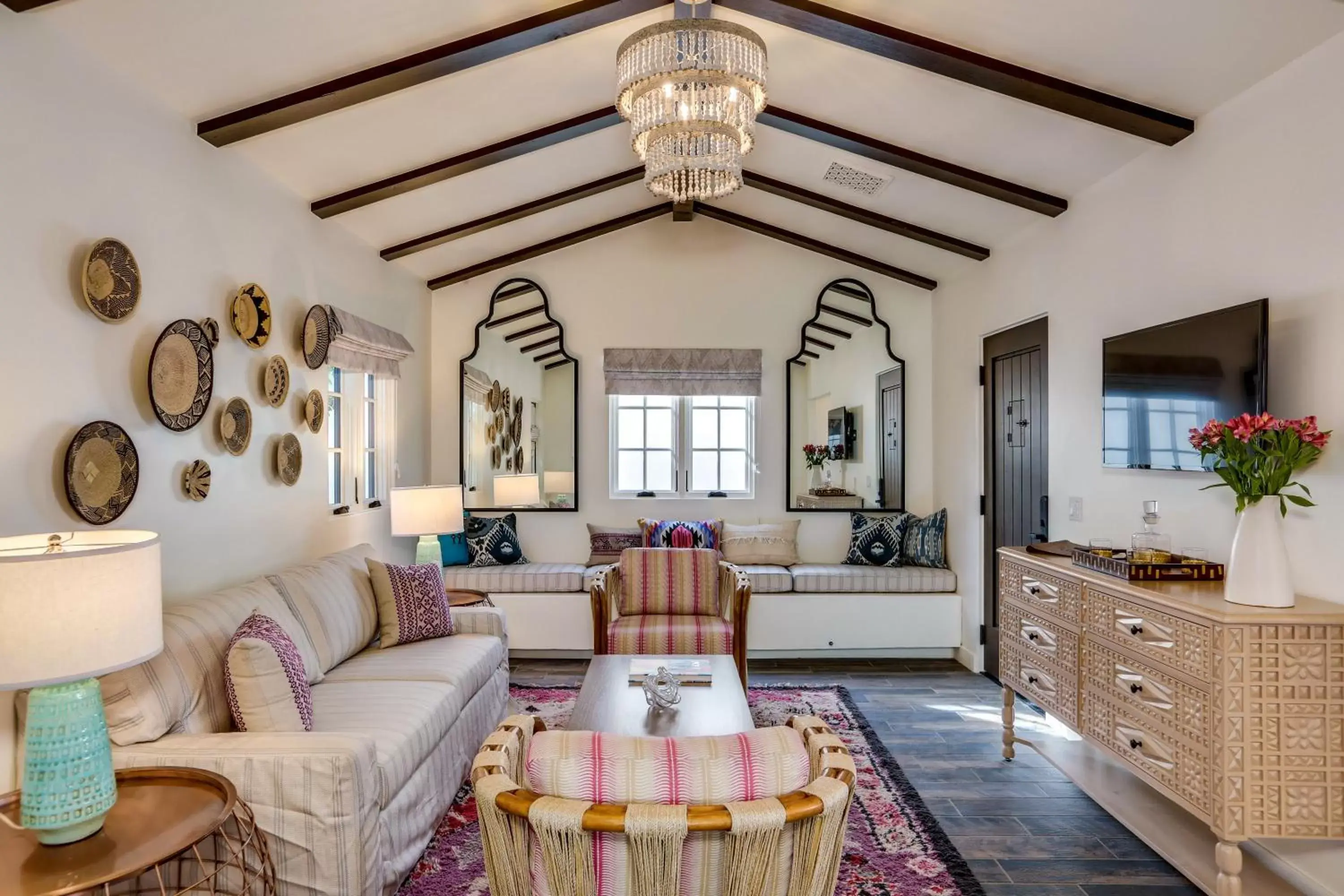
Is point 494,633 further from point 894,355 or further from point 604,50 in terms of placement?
point 894,355

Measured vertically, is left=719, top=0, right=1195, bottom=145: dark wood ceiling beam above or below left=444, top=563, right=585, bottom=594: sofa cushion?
above

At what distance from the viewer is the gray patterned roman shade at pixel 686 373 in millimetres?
5551

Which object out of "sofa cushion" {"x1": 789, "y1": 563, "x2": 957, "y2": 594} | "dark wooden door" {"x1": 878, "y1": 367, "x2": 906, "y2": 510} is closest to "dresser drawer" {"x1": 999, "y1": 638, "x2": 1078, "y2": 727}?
"sofa cushion" {"x1": 789, "y1": 563, "x2": 957, "y2": 594}

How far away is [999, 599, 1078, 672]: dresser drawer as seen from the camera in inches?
115

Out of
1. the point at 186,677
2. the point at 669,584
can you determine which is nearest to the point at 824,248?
the point at 669,584

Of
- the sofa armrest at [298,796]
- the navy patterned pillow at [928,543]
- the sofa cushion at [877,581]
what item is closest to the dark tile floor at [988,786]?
the sofa cushion at [877,581]

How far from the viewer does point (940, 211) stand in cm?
420

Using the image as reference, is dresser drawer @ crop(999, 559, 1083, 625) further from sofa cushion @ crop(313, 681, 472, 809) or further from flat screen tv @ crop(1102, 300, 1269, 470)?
sofa cushion @ crop(313, 681, 472, 809)

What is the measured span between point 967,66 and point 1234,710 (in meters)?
2.20

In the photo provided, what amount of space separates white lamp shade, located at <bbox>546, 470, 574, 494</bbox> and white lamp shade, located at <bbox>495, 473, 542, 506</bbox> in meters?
0.07

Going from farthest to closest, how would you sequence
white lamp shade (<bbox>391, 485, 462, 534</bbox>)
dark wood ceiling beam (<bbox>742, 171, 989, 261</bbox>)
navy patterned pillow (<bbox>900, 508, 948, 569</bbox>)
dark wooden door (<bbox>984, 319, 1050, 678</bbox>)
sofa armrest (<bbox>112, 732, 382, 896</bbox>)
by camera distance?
navy patterned pillow (<bbox>900, 508, 948, 569</bbox>), dark wood ceiling beam (<bbox>742, 171, 989, 261</bbox>), white lamp shade (<bbox>391, 485, 462, 534</bbox>), dark wooden door (<bbox>984, 319, 1050, 678</bbox>), sofa armrest (<bbox>112, 732, 382, 896</bbox>)

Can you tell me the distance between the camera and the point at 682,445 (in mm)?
5621

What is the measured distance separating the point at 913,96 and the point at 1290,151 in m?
1.31

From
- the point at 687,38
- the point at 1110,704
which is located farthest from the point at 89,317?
the point at 1110,704
